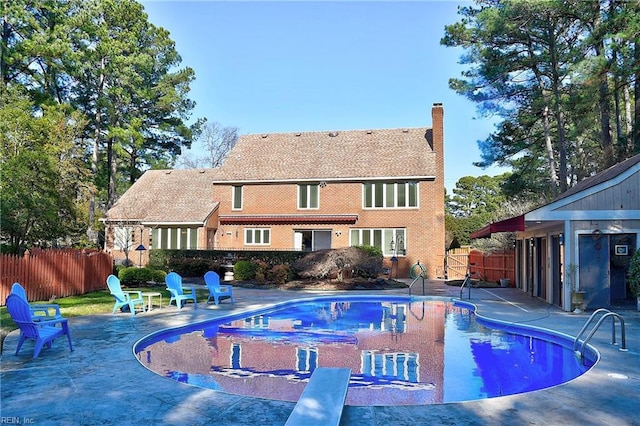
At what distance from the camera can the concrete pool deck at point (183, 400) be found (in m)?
5.04

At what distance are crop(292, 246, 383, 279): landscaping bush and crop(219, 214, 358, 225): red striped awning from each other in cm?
544

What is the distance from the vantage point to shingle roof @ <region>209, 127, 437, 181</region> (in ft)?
94.1

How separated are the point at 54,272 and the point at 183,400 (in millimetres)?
11833

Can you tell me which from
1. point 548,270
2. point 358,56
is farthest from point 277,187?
point 548,270

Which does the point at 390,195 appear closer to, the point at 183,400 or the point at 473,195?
the point at 183,400

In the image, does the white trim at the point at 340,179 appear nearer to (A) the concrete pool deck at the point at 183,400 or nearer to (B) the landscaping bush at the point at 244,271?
(B) the landscaping bush at the point at 244,271

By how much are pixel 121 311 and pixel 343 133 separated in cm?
2222

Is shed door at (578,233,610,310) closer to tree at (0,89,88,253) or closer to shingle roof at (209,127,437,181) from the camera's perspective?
shingle roof at (209,127,437,181)

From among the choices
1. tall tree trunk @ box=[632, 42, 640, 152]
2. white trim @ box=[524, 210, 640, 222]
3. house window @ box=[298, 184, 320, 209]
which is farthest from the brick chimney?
white trim @ box=[524, 210, 640, 222]

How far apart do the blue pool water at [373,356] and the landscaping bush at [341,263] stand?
24.2ft

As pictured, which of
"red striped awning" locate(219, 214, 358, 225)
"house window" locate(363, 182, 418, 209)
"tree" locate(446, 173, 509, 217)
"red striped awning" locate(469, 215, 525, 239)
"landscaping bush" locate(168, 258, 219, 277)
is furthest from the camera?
"tree" locate(446, 173, 509, 217)

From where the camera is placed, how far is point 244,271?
2338cm

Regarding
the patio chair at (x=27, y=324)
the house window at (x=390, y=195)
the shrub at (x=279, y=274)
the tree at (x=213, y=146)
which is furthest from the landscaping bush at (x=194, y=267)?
the tree at (x=213, y=146)

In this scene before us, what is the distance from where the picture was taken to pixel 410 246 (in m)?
27.4
